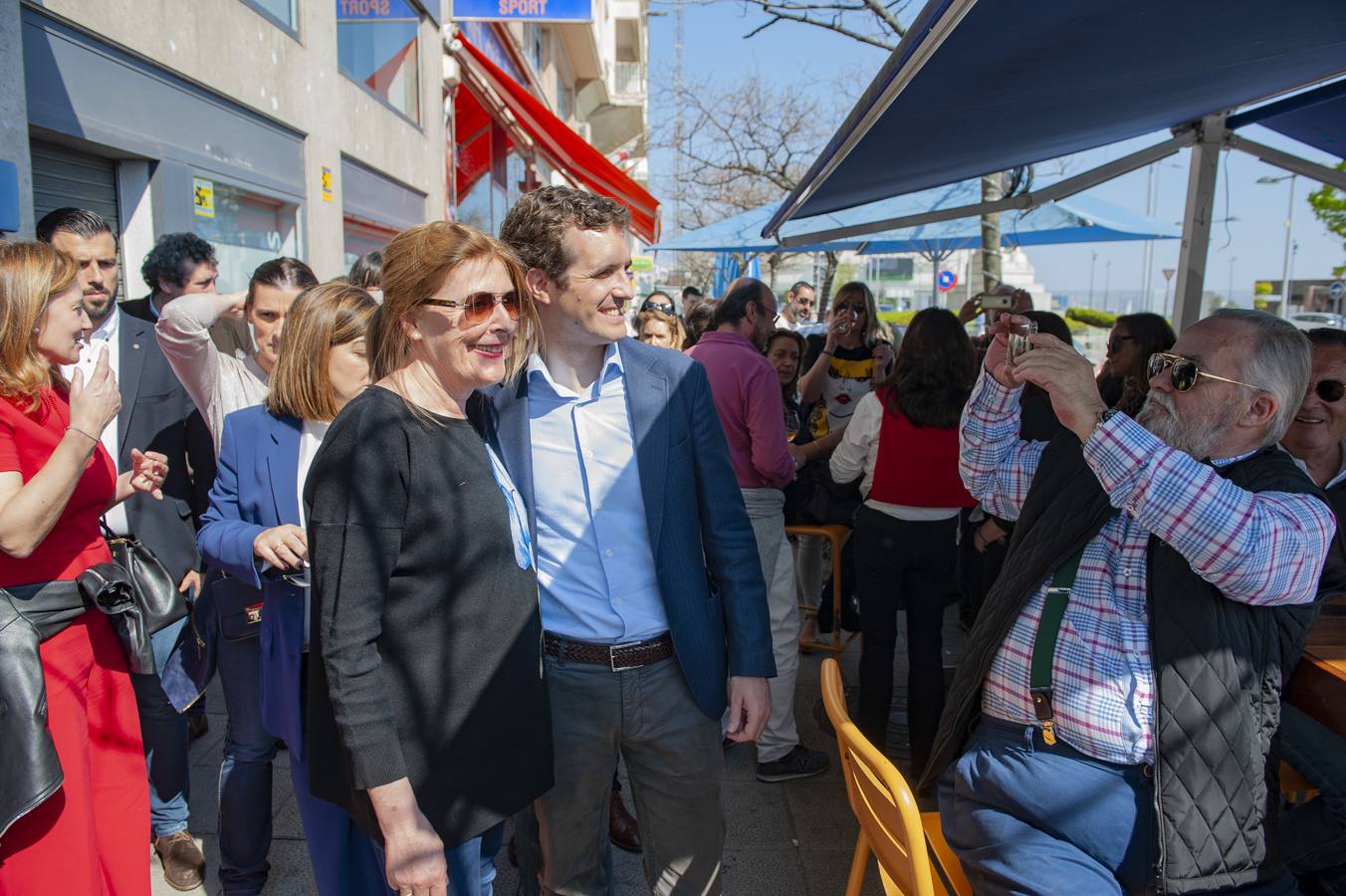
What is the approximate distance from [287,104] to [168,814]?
582cm

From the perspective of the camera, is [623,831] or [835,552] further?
[835,552]

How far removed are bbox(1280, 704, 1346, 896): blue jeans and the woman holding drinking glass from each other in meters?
1.99

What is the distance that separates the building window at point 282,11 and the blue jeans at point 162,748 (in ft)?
17.4

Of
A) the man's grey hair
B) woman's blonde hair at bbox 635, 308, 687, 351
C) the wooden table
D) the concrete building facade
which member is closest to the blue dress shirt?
the man's grey hair

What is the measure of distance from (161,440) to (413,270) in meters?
2.08

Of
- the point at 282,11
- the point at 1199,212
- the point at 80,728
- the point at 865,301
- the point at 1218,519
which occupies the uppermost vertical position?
the point at 282,11

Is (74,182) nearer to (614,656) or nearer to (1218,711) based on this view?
(614,656)

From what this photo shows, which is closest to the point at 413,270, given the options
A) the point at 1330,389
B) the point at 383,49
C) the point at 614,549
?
the point at 614,549

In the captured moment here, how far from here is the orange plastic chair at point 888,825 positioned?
1.66 meters

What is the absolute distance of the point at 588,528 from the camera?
198 cm

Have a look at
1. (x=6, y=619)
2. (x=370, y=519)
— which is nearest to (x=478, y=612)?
(x=370, y=519)

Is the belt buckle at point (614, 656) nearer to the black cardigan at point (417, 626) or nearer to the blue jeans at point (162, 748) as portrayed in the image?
the black cardigan at point (417, 626)

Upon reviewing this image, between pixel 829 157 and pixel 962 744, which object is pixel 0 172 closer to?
pixel 829 157

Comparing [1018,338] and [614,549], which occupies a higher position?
[1018,338]
